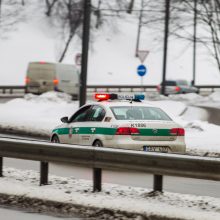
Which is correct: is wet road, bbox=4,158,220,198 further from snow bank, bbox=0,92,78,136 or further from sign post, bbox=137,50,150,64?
sign post, bbox=137,50,150,64

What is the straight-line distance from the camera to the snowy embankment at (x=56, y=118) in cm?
1949

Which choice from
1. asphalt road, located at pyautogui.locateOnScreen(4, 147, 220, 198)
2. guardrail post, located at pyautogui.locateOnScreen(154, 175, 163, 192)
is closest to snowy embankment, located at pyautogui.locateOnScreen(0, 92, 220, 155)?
asphalt road, located at pyautogui.locateOnScreen(4, 147, 220, 198)

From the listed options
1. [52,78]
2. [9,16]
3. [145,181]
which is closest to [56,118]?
[52,78]

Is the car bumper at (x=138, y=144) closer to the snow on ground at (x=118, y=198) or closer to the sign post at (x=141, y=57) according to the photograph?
the snow on ground at (x=118, y=198)

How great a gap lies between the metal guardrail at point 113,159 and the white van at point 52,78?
2800cm

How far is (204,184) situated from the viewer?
40.0ft

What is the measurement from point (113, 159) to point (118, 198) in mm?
683

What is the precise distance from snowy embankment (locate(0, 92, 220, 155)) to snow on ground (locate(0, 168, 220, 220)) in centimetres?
745

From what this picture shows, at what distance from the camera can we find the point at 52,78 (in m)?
40.3

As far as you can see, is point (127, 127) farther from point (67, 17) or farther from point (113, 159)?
point (67, 17)

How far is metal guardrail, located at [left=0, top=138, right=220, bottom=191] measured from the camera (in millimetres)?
9203

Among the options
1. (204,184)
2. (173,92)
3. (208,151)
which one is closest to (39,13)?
(173,92)

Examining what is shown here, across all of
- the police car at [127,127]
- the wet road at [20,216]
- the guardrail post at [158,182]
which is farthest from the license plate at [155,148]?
the wet road at [20,216]

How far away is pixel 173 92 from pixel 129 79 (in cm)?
1846
